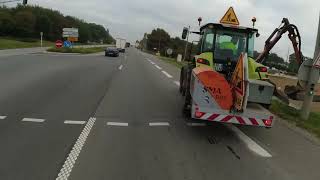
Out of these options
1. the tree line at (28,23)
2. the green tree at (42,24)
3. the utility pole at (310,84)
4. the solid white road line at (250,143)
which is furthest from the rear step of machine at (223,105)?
the green tree at (42,24)

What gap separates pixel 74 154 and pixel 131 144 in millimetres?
1239

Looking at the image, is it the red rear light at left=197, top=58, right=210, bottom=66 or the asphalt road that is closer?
the asphalt road

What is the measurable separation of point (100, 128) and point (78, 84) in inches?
331

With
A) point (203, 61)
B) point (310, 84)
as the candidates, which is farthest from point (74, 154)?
point (310, 84)

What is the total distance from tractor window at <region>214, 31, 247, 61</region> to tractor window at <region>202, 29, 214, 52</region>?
0.16m

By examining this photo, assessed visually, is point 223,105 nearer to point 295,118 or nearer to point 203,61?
point 203,61

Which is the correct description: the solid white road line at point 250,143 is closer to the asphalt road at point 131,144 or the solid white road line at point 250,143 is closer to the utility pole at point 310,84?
the asphalt road at point 131,144

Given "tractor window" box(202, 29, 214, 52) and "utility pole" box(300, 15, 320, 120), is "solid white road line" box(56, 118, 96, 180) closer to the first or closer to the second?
"tractor window" box(202, 29, 214, 52)

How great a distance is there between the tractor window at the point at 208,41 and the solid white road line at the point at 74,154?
389cm

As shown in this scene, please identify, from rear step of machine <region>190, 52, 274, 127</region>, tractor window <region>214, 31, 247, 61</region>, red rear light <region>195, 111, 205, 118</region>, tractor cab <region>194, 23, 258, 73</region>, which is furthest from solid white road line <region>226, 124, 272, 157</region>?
tractor window <region>214, 31, 247, 61</region>

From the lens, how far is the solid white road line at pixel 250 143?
27.2ft

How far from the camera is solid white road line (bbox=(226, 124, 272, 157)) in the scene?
830 centimetres

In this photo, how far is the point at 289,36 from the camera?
14.9m

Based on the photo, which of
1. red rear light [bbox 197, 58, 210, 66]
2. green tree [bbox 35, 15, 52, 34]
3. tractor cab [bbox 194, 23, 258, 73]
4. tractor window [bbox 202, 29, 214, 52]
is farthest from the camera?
green tree [bbox 35, 15, 52, 34]
